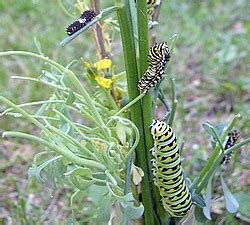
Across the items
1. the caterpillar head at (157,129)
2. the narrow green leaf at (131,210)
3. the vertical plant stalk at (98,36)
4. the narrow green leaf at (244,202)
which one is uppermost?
the vertical plant stalk at (98,36)

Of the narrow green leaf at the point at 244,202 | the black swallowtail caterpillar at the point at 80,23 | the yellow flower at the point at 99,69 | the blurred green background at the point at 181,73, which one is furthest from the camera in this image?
the blurred green background at the point at 181,73

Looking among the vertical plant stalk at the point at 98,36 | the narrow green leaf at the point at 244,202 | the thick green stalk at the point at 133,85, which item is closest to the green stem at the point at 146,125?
the thick green stalk at the point at 133,85

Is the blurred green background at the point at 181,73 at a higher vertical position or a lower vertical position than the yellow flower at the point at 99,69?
higher

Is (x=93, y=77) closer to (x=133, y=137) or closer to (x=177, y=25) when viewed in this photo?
(x=133, y=137)

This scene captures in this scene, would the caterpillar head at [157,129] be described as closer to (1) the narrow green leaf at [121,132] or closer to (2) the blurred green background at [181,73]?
(1) the narrow green leaf at [121,132]

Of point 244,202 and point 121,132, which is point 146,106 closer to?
point 121,132

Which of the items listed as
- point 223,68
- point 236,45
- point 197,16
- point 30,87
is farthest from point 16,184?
point 197,16

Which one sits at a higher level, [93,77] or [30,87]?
[30,87]
